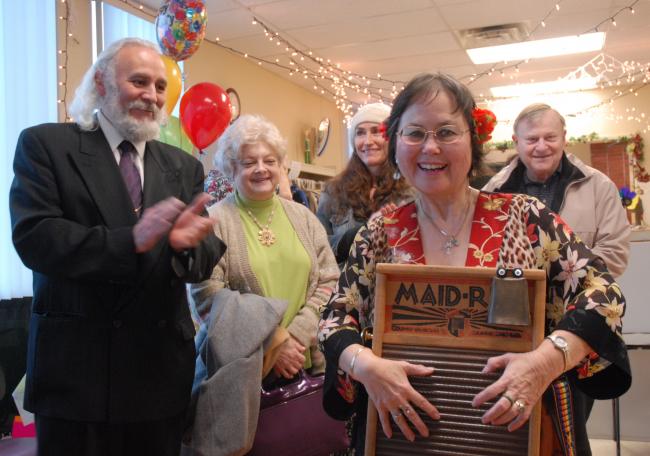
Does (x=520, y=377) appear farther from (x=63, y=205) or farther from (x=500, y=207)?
(x=63, y=205)

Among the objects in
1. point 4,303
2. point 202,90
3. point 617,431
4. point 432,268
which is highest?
point 202,90

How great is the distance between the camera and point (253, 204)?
2742 mm

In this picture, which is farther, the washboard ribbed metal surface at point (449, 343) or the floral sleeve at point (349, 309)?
the floral sleeve at point (349, 309)

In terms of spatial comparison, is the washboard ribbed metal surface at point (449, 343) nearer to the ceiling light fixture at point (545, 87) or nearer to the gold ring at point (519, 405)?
the gold ring at point (519, 405)

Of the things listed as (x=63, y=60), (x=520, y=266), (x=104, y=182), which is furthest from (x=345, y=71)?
(x=520, y=266)

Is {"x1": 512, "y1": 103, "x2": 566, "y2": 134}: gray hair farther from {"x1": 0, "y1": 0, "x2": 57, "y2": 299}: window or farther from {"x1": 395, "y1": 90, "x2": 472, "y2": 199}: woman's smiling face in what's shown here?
{"x1": 0, "y1": 0, "x2": 57, "y2": 299}: window

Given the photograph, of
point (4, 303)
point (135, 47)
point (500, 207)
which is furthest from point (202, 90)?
point (500, 207)

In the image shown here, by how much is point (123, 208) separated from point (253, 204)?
2.88 ft

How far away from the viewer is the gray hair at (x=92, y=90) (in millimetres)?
2036

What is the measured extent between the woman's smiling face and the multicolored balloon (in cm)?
Result: 325

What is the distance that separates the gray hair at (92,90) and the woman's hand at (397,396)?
129cm

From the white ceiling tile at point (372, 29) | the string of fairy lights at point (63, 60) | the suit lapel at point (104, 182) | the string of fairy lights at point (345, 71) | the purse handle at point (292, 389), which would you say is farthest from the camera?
the white ceiling tile at point (372, 29)

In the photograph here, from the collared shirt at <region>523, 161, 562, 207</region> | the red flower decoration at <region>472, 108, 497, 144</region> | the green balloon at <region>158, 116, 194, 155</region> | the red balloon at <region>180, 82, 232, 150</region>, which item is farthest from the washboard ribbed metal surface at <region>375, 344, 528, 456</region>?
the green balloon at <region>158, 116, 194, 155</region>

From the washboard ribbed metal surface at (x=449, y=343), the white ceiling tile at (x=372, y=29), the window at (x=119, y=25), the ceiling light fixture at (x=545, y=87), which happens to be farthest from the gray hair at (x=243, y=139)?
the ceiling light fixture at (x=545, y=87)
